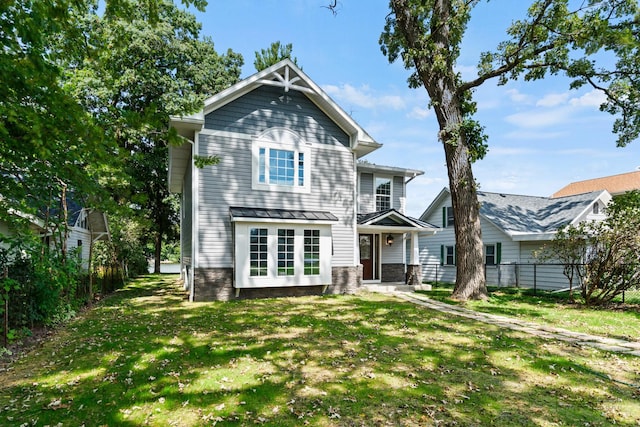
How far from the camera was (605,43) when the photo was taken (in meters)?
11.3

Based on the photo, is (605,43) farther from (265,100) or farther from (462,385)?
(462,385)

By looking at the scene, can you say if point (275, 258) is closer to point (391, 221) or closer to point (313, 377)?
point (391, 221)

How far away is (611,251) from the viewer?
A: 10.5 meters

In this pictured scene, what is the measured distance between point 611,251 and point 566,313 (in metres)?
2.46

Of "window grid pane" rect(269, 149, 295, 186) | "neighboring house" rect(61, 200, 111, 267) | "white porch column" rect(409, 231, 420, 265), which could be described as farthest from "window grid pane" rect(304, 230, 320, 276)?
"neighboring house" rect(61, 200, 111, 267)

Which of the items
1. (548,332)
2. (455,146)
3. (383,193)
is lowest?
(548,332)

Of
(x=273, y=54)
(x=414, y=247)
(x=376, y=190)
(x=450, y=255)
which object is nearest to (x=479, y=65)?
(x=376, y=190)

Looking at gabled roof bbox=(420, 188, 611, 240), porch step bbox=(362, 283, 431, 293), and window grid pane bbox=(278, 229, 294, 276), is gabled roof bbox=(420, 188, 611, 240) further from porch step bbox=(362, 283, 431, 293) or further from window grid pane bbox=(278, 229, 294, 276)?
window grid pane bbox=(278, 229, 294, 276)

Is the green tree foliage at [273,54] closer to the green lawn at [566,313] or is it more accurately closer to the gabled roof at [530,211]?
the gabled roof at [530,211]

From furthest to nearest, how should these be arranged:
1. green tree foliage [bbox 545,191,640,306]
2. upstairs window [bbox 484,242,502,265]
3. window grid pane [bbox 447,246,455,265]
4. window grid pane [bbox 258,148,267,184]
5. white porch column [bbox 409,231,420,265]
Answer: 1. window grid pane [bbox 447,246,455,265]
2. upstairs window [bbox 484,242,502,265]
3. white porch column [bbox 409,231,420,265]
4. window grid pane [bbox 258,148,267,184]
5. green tree foliage [bbox 545,191,640,306]

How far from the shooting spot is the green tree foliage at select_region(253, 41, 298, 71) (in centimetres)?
2692

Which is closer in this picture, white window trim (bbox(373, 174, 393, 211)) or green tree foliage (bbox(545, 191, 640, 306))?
green tree foliage (bbox(545, 191, 640, 306))

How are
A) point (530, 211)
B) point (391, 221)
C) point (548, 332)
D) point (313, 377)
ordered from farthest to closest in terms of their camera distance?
point (530, 211) < point (391, 221) < point (548, 332) < point (313, 377)

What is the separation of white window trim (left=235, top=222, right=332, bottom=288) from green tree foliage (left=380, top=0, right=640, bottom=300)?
470 centimetres
